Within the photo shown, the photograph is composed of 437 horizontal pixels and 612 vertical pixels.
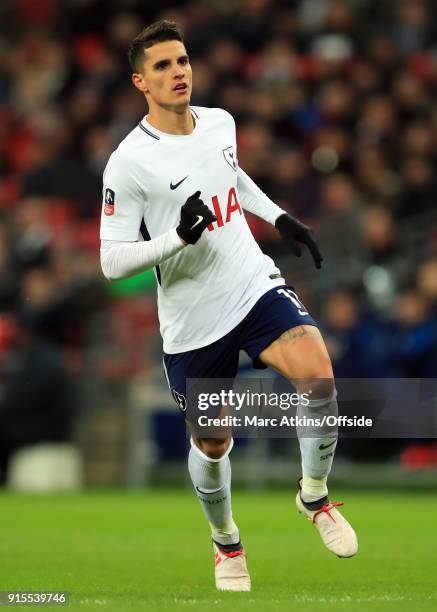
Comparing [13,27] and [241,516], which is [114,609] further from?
[13,27]

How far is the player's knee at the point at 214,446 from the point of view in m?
6.88

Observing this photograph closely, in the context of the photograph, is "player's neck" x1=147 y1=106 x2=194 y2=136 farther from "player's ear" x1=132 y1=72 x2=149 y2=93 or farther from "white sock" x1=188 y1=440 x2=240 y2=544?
"white sock" x1=188 y1=440 x2=240 y2=544

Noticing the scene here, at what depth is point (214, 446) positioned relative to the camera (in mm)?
6895

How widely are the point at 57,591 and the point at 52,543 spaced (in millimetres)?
2530

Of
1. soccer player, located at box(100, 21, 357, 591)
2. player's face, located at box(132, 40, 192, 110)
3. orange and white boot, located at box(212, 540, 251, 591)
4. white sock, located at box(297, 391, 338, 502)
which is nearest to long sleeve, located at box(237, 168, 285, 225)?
soccer player, located at box(100, 21, 357, 591)

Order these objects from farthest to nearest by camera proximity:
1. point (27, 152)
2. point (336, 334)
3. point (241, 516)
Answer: point (27, 152) → point (336, 334) → point (241, 516)

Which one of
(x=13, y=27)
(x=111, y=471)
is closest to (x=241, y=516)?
(x=111, y=471)

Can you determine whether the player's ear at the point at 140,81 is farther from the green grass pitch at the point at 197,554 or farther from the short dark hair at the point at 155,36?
the green grass pitch at the point at 197,554

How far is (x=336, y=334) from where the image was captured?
13.3m

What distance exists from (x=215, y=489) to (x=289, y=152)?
8806mm

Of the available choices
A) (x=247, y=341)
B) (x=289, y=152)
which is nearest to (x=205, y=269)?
(x=247, y=341)

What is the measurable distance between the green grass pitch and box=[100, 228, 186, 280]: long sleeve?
145cm

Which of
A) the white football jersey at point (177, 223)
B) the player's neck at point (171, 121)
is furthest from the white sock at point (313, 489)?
the player's neck at point (171, 121)

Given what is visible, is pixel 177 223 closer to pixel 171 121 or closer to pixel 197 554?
pixel 171 121
